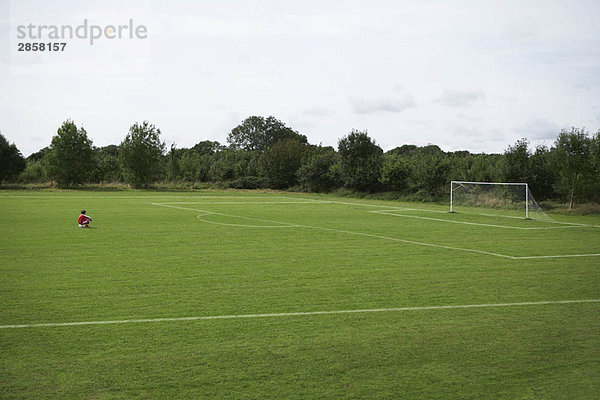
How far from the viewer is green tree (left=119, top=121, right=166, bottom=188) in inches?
2207

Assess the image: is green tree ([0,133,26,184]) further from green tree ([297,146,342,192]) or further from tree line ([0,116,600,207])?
green tree ([297,146,342,192])

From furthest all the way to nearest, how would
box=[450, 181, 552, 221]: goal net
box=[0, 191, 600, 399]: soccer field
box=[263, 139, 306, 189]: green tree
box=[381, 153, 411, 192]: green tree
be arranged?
box=[263, 139, 306, 189]: green tree → box=[381, 153, 411, 192]: green tree → box=[450, 181, 552, 221]: goal net → box=[0, 191, 600, 399]: soccer field

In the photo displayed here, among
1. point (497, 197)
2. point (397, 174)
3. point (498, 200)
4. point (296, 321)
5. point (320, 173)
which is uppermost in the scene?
point (320, 173)

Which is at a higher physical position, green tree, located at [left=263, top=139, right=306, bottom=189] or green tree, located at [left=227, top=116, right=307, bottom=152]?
green tree, located at [left=227, top=116, right=307, bottom=152]

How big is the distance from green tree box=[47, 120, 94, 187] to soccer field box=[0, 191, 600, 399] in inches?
1658

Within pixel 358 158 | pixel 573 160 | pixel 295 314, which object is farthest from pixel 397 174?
pixel 295 314

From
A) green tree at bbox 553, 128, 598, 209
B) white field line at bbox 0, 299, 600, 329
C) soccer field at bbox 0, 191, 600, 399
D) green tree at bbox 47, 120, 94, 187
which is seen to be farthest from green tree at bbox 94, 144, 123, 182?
white field line at bbox 0, 299, 600, 329

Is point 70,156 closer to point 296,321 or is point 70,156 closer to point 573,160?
point 573,160

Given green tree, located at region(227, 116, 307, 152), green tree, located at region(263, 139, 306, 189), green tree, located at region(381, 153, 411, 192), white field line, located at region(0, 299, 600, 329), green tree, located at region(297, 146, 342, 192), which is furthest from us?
green tree, located at region(227, 116, 307, 152)

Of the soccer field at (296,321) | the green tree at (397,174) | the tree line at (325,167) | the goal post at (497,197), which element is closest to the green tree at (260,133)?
the tree line at (325,167)

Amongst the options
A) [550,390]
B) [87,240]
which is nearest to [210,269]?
[87,240]

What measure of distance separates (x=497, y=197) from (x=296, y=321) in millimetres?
22919

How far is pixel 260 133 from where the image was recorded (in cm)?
10575

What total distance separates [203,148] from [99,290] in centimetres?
9728
